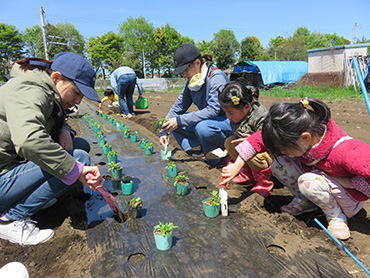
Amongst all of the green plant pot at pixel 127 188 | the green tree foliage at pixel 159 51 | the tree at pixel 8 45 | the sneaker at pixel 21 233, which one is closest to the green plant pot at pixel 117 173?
the green plant pot at pixel 127 188

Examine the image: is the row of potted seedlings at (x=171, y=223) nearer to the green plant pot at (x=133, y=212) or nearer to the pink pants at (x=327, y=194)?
the green plant pot at (x=133, y=212)

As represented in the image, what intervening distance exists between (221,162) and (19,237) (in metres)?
2.34

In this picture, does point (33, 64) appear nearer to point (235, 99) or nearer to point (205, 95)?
point (235, 99)

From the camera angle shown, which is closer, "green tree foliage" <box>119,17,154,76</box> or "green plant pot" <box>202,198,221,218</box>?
"green plant pot" <box>202,198,221,218</box>

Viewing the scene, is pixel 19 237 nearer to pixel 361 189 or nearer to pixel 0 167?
pixel 0 167

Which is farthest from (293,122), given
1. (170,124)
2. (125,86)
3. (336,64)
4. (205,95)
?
(336,64)

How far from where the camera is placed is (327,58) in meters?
13.9

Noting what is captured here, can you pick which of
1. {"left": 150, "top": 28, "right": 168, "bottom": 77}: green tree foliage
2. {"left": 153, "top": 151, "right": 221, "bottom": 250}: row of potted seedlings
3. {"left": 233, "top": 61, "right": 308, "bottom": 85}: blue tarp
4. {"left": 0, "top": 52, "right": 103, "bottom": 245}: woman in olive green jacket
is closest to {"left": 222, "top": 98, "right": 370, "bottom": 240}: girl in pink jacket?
{"left": 153, "top": 151, "right": 221, "bottom": 250}: row of potted seedlings

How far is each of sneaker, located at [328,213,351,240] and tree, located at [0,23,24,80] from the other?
151 feet

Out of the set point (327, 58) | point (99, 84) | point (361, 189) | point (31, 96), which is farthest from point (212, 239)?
point (99, 84)

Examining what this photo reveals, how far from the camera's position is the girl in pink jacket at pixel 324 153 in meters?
1.60

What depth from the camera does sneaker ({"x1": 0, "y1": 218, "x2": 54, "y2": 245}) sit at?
179 cm

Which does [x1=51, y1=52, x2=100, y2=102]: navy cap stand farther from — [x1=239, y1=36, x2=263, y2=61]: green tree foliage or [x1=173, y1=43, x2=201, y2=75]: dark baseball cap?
[x1=239, y1=36, x2=263, y2=61]: green tree foliage

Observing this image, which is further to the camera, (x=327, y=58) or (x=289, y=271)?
(x=327, y=58)
